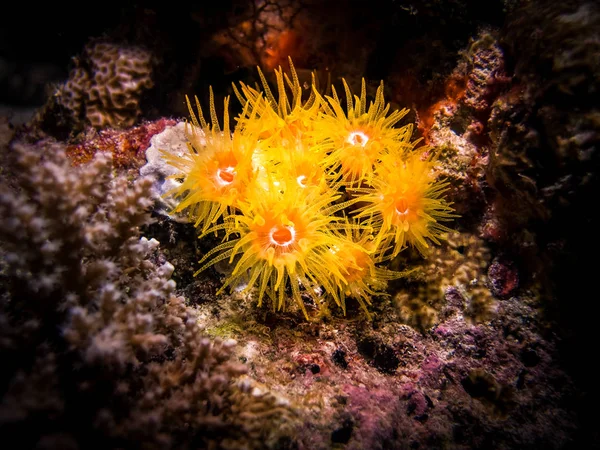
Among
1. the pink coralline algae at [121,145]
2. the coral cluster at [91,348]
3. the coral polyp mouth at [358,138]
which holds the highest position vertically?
the coral polyp mouth at [358,138]

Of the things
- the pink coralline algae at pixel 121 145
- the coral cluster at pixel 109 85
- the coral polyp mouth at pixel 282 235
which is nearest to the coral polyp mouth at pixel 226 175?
the coral polyp mouth at pixel 282 235

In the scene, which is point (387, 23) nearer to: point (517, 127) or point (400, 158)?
point (400, 158)

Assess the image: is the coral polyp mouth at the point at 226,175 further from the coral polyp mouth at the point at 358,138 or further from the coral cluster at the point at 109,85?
the coral cluster at the point at 109,85

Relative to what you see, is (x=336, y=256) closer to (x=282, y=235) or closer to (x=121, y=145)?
(x=282, y=235)

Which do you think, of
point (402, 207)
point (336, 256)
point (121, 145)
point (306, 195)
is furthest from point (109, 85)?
point (402, 207)

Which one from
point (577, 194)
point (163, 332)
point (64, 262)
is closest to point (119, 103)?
point (64, 262)

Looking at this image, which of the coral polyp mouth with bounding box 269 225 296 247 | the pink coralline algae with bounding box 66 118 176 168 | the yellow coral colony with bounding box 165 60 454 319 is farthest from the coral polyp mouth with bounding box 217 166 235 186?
the pink coralline algae with bounding box 66 118 176 168
